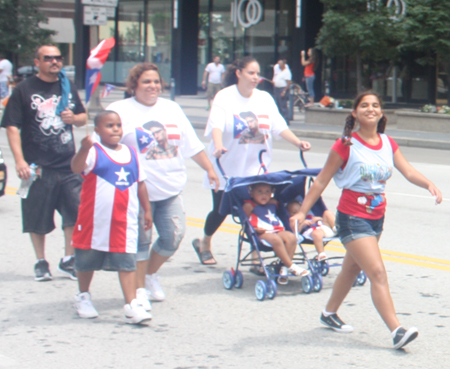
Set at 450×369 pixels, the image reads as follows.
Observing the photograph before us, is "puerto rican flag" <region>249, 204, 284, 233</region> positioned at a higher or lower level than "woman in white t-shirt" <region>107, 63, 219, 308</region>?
lower

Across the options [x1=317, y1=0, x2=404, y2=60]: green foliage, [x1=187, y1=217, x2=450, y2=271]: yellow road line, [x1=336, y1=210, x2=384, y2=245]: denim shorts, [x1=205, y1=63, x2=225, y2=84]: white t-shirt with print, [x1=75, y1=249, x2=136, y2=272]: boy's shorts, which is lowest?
[x1=187, y1=217, x2=450, y2=271]: yellow road line

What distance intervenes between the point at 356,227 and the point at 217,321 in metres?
1.23

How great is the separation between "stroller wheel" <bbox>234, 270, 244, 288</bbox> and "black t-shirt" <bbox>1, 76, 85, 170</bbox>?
1.65 meters

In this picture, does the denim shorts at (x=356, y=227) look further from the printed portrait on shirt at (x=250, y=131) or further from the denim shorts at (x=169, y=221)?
the printed portrait on shirt at (x=250, y=131)

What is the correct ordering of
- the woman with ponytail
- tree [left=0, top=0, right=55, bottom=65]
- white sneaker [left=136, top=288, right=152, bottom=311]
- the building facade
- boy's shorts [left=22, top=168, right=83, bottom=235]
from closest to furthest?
the woman with ponytail < white sneaker [left=136, top=288, right=152, bottom=311] < boy's shorts [left=22, top=168, right=83, bottom=235] < the building facade < tree [left=0, top=0, right=55, bottom=65]

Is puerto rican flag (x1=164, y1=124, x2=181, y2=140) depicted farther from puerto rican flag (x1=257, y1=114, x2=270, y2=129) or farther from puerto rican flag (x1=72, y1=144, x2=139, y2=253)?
puerto rican flag (x1=257, y1=114, x2=270, y2=129)

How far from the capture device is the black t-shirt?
592 cm

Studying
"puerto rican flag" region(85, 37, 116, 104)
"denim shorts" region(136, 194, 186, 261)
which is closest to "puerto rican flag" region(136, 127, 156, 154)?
"denim shorts" region(136, 194, 186, 261)

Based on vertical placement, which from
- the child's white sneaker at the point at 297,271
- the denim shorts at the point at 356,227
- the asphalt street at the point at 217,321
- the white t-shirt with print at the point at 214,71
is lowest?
the asphalt street at the point at 217,321

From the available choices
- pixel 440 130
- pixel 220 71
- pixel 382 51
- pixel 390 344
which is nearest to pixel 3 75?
pixel 220 71

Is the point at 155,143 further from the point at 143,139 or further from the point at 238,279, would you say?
the point at 238,279

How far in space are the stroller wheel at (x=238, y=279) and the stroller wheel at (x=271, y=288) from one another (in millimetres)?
361

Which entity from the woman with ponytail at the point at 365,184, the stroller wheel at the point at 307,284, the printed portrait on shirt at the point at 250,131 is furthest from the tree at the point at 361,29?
the woman with ponytail at the point at 365,184

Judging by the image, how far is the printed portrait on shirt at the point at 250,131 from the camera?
6.28 m
